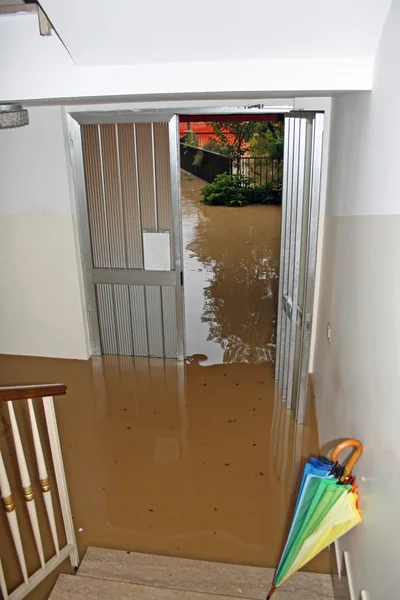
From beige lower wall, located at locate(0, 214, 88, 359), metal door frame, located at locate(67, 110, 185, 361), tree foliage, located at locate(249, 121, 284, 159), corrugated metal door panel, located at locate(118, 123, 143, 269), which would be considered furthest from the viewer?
tree foliage, located at locate(249, 121, 284, 159)

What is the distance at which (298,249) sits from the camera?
3.88 metres

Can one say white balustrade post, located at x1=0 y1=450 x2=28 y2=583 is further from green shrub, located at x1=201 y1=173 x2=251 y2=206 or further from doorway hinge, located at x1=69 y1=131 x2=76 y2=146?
green shrub, located at x1=201 y1=173 x2=251 y2=206

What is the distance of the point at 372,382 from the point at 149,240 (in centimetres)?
302

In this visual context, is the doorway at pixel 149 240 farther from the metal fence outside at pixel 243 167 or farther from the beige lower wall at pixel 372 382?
the metal fence outside at pixel 243 167

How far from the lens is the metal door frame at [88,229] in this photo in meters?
4.41

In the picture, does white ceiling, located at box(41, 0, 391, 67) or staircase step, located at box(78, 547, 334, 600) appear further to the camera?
staircase step, located at box(78, 547, 334, 600)

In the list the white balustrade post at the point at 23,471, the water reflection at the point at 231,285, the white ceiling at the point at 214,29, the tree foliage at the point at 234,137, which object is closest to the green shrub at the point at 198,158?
the tree foliage at the point at 234,137

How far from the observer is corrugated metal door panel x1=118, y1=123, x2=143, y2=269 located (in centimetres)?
452

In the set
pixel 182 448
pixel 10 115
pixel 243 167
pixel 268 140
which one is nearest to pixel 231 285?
pixel 182 448

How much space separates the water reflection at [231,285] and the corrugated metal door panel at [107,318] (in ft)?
2.84

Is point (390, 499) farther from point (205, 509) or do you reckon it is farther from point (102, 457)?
point (102, 457)

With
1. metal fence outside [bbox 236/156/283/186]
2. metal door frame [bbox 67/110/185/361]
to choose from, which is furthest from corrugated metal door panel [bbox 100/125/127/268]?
metal fence outside [bbox 236/156/283/186]

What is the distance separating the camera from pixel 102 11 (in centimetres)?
205

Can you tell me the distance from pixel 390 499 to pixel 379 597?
424mm
